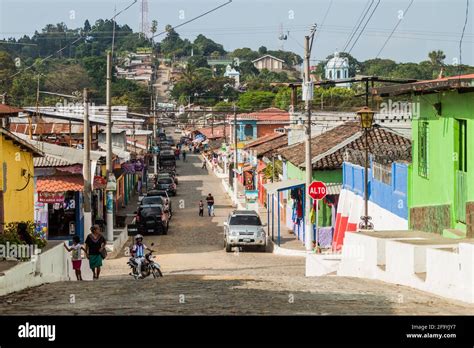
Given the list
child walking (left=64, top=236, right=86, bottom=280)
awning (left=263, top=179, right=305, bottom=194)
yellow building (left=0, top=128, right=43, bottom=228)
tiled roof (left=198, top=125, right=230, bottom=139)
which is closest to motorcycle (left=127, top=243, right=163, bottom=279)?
child walking (left=64, top=236, right=86, bottom=280)

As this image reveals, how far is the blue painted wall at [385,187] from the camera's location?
25719 mm

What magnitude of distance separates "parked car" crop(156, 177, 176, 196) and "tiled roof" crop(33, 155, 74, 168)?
30356 millimetres

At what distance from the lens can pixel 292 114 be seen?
5250 centimetres

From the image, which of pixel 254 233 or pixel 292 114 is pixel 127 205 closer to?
pixel 292 114

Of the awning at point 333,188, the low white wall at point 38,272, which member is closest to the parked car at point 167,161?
the awning at point 333,188

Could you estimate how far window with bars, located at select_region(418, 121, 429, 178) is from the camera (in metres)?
22.7

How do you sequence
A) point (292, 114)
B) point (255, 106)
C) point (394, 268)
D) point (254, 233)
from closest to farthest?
point (394, 268), point (254, 233), point (292, 114), point (255, 106)

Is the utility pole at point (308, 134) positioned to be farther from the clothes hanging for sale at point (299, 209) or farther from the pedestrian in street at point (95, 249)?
the pedestrian in street at point (95, 249)

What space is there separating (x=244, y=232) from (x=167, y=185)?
32.1 meters

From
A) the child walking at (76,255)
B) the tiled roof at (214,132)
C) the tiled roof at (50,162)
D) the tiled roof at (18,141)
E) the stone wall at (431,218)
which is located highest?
the tiled roof at (214,132)

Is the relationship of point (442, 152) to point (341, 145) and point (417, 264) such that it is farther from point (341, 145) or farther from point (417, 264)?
point (341, 145)

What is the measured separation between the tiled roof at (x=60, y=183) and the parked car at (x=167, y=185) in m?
29.8

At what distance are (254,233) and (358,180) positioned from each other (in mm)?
5540
